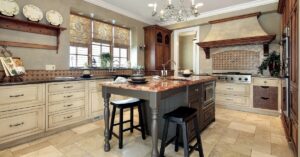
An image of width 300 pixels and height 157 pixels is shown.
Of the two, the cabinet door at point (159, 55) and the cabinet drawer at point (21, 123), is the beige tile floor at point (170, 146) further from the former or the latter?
the cabinet door at point (159, 55)

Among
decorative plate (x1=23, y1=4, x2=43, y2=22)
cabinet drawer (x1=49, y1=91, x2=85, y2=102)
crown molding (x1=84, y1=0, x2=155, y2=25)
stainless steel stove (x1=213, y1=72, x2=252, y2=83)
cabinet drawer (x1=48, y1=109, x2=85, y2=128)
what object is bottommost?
cabinet drawer (x1=48, y1=109, x2=85, y2=128)

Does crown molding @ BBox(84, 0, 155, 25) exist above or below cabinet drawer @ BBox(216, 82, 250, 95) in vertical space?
above

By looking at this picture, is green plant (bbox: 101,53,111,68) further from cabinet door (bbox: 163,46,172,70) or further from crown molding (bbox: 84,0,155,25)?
cabinet door (bbox: 163,46,172,70)

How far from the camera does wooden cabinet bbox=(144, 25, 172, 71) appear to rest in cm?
530

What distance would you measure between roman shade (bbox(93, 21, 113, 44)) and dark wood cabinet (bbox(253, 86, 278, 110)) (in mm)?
4050

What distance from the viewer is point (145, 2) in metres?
4.16

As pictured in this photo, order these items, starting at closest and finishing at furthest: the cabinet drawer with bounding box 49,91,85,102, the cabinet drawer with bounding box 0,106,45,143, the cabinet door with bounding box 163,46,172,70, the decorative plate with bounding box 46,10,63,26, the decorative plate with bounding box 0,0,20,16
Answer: the cabinet drawer with bounding box 0,106,45,143 < the decorative plate with bounding box 0,0,20,16 < the cabinet drawer with bounding box 49,91,85,102 < the decorative plate with bounding box 46,10,63,26 < the cabinet door with bounding box 163,46,172,70

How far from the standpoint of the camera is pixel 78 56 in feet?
12.7

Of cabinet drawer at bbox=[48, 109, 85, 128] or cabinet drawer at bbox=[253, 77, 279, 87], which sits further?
cabinet drawer at bbox=[253, 77, 279, 87]

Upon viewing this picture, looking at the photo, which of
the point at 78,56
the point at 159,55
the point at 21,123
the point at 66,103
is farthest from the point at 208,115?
the point at 78,56

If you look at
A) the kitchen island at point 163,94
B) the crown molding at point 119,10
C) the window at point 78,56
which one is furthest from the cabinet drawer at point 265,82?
the window at point 78,56

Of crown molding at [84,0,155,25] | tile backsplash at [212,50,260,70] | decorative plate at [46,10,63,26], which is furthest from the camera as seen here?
tile backsplash at [212,50,260,70]

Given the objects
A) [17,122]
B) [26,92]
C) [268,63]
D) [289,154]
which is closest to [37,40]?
[26,92]

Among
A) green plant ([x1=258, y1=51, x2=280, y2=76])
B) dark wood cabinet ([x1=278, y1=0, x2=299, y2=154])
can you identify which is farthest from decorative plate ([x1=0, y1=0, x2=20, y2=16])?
green plant ([x1=258, y1=51, x2=280, y2=76])
